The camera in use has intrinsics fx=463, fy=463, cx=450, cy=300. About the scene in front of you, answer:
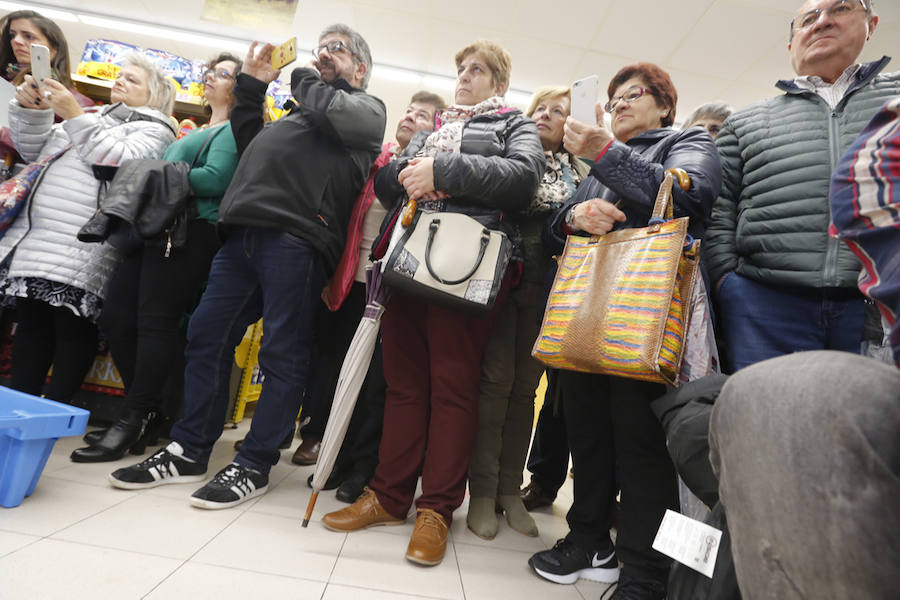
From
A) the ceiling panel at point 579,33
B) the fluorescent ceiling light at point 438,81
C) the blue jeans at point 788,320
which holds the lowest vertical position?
the blue jeans at point 788,320

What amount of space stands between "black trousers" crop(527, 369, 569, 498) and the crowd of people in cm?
1

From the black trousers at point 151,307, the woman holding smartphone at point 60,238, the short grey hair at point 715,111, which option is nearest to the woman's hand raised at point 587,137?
the short grey hair at point 715,111

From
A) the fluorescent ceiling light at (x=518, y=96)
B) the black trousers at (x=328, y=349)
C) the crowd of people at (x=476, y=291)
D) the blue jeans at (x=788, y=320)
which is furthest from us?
the fluorescent ceiling light at (x=518, y=96)

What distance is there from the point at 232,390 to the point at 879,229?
2.58m

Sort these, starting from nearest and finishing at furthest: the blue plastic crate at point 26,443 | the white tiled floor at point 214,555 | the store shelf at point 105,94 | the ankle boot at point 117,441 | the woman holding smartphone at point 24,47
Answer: the white tiled floor at point 214,555, the blue plastic crate at point 26,443, the ankle boot at point 117,441, the woman holding smartphone at point 24,47, the store shelf at point 105,94

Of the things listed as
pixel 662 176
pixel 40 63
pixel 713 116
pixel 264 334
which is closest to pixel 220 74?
pixel 40 63

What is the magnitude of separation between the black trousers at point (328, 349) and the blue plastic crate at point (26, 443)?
85 cm

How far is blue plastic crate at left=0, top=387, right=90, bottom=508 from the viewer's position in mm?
1119

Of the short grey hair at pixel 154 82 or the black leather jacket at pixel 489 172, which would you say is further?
the short grey hair at pixel 154 82

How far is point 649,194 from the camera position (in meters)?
1.08

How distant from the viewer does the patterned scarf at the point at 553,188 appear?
1.55 meters

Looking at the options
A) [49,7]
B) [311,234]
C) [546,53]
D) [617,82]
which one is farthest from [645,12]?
[49,7]

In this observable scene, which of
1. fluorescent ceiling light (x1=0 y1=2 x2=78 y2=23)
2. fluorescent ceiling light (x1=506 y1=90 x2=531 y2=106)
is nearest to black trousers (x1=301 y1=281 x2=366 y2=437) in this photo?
fluorescent ceiling light (x1=506 y1=90 x2=531 y2=106)

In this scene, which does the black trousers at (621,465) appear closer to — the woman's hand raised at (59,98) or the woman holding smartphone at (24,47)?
the woman's hand raised at (59,98)
